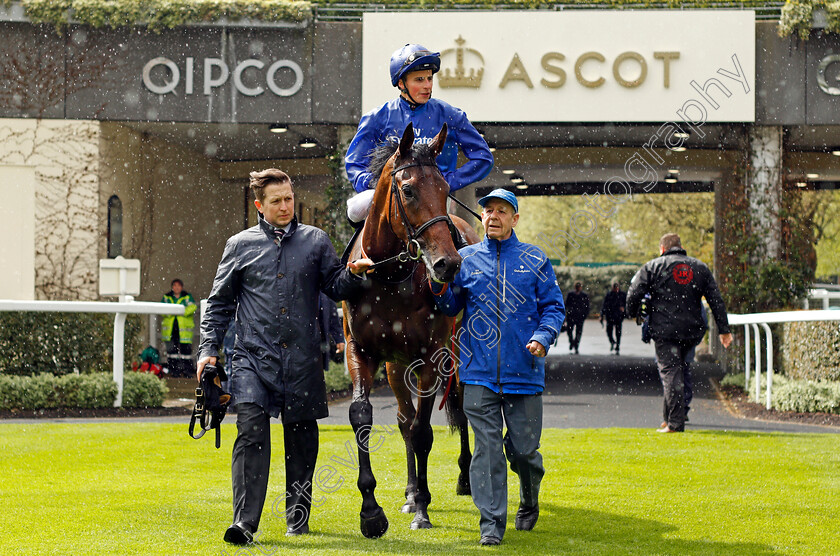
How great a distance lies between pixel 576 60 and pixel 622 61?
639 millimetres

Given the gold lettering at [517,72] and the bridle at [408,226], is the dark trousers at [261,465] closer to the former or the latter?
the bridle at [408,226]

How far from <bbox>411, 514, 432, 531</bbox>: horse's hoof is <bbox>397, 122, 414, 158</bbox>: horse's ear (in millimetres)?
1765

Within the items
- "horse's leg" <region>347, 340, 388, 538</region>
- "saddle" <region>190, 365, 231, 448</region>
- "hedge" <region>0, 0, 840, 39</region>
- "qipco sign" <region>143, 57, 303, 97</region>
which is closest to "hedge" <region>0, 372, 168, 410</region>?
"qipco sign" <region>143, 57, 303, 97</region>

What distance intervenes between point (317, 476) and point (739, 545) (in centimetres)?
292

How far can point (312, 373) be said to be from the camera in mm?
4453

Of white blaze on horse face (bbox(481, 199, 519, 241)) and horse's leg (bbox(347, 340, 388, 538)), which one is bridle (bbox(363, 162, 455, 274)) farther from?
horse's leg (bbox(347, 340, 388, 538))

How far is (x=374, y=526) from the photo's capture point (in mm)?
4441

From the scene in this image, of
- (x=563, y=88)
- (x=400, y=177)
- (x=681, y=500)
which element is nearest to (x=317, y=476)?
(x=681, y=500)

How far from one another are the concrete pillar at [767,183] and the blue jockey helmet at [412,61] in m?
10.00

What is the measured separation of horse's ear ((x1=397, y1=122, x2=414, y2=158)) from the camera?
170 inches

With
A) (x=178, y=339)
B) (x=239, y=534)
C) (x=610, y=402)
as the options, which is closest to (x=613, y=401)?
(x=610, y=402)

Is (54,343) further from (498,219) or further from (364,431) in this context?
(498,219)

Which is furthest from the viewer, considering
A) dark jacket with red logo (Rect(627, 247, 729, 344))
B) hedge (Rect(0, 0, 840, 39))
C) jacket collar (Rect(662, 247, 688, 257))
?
hedge (Rect(0, 0, 840, 39))

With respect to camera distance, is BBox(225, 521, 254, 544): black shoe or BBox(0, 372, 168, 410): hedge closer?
BBox(225, 521, 254, 544): black shoe
